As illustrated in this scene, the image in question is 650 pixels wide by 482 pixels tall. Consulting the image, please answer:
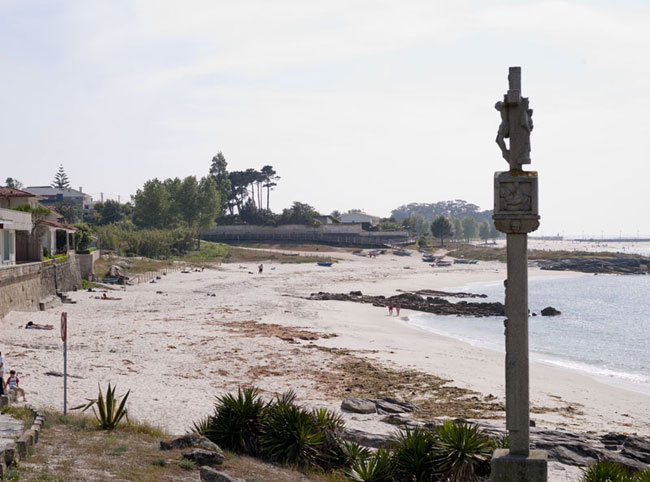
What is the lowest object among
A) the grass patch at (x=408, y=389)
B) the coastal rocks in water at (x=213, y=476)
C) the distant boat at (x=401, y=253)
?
the grass patch at (x=408, y=389)

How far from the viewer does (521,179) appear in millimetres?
8047

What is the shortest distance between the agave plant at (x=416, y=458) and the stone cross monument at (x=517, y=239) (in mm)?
2087

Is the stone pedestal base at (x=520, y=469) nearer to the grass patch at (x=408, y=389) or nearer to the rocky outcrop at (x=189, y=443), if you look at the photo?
the rocky outcrop at (x=189, y=443)

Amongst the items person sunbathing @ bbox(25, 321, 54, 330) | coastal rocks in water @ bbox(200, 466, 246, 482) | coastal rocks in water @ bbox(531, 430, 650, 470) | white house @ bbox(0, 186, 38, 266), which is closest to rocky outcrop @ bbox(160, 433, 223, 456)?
coastal rocks in water @ bbox(200, 466, 246, 482)

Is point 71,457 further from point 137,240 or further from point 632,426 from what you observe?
point 137,240

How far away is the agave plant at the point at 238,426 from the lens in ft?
38.6

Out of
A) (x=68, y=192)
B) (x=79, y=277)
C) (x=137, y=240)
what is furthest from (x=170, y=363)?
(x=68, y=192)

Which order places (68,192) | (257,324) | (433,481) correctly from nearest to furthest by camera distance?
(433,481), (257,324), (68,192)

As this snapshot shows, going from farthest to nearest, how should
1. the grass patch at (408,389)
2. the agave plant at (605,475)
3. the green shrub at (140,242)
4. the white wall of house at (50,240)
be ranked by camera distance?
the green shrub at (140,242) → the white wall of house at (50,240) → the grass patch at (408,389) → the agave plant at (605,475)

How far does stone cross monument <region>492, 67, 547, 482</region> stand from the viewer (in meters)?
8.07

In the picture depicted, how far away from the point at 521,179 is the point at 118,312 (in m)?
30.3

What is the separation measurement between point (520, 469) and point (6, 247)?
103ft

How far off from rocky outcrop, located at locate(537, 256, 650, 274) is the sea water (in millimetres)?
39076

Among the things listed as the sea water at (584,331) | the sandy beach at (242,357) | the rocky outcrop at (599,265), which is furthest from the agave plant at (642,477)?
the rocky outcrop at (599,265)
